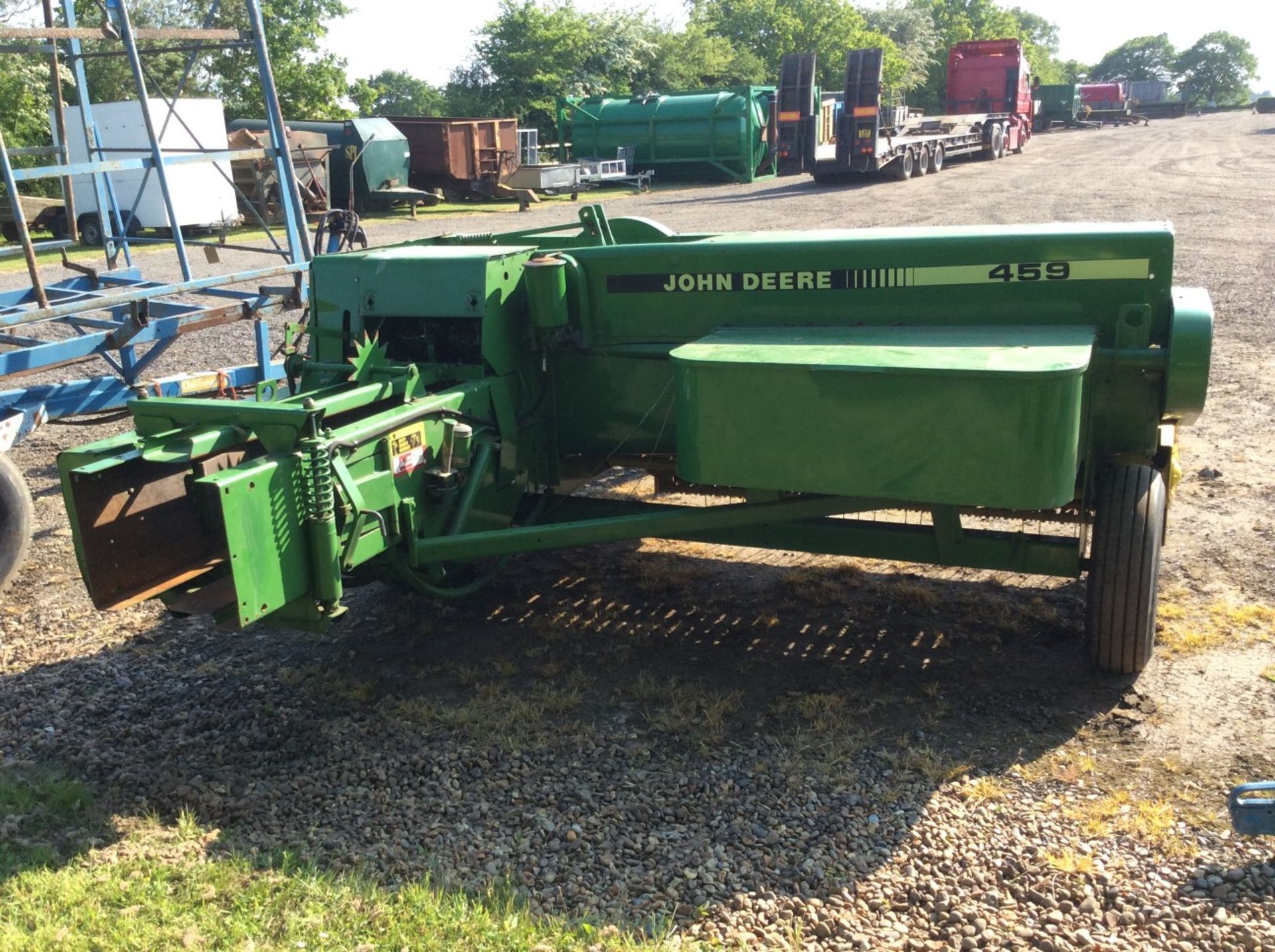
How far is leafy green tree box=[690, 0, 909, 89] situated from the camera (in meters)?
46.8

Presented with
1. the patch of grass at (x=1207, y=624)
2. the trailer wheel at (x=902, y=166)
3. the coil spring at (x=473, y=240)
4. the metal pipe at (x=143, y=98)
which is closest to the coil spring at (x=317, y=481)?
the coil spring at (x=473, y=240)

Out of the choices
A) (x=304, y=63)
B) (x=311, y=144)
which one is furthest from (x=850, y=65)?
(x=304, y=63)

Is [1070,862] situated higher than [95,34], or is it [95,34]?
[95,34]

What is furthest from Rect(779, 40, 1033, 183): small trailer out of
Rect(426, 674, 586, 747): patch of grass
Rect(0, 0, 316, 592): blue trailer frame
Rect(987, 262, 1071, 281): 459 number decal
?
Rect(426, 674, 586, 747): patch of grass

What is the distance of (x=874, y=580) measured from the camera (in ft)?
17.5

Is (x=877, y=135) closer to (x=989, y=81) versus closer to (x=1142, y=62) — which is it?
(x=989, y=81)

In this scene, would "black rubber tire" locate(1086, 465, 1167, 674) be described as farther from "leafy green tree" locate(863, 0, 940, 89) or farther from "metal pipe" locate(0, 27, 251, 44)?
"leafy green tree" locate(863, 0, 940, 89)

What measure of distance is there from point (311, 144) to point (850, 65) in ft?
35.6

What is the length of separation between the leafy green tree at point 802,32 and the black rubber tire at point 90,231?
106 ft

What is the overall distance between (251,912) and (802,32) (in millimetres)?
48596

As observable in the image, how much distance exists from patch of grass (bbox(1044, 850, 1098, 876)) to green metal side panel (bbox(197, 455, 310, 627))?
246 cm

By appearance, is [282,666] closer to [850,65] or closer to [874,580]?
[874,580]

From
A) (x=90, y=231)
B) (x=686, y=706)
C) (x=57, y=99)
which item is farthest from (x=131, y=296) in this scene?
(x=90, y=231)

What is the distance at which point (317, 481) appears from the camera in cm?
367
